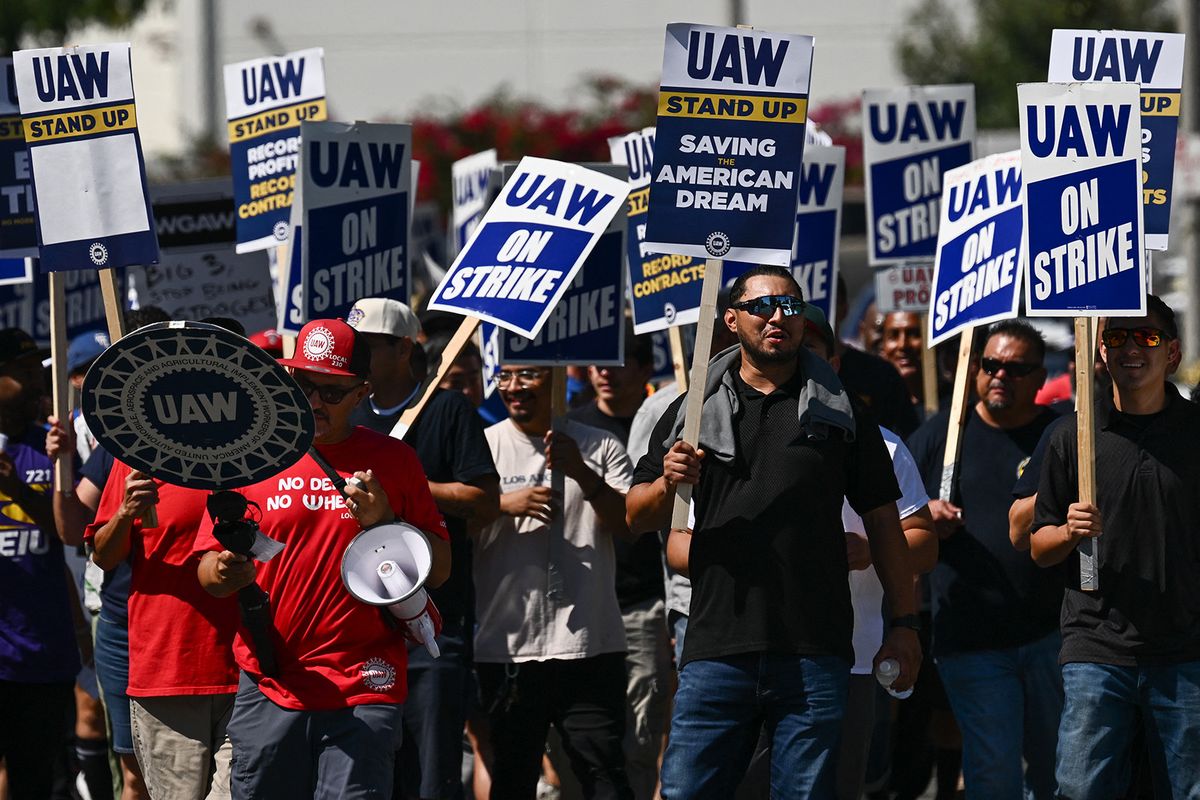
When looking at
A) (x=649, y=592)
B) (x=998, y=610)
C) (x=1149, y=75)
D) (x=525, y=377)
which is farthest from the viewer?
(x=649, y=592)

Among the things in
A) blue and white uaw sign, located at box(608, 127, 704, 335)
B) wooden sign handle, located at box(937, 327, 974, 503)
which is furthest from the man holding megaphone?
blue and white uaw sign, located at box(608, 127, 704, 335)

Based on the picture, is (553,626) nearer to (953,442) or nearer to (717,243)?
(953,442)

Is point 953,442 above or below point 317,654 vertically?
above

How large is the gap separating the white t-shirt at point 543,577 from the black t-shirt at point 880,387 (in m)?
1.29

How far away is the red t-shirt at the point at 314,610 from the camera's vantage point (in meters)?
5.95

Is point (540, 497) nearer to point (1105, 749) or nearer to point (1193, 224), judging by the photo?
point (1105, 749)

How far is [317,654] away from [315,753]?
0.95 ft

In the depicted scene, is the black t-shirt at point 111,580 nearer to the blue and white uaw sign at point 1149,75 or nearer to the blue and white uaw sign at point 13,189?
the blue and white uaw sign at point 13,189

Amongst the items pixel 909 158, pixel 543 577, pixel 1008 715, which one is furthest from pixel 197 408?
pixel 909 158

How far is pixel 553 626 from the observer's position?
25.4 feet

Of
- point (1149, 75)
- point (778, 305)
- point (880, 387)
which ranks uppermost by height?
point (1149, 75)

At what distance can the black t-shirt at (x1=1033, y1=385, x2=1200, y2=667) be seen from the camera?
6383mm

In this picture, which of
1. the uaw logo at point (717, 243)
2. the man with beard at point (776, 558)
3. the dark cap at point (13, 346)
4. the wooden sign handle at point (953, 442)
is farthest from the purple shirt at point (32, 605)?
the wooden sign handle at point (953, 442)

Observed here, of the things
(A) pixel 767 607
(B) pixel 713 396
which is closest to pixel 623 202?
(B) pixel 713 396
